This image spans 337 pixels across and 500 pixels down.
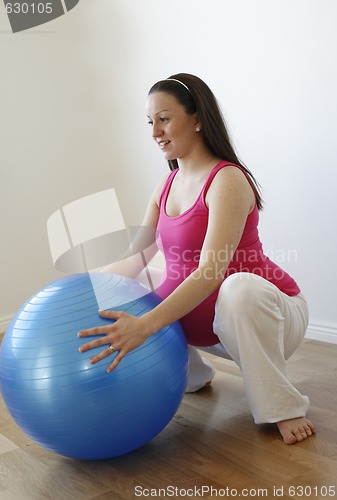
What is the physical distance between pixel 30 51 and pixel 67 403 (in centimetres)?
270

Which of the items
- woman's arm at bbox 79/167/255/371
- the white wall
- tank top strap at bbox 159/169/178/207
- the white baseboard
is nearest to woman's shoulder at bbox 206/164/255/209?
woman's arm at bbox 79/167/255/371

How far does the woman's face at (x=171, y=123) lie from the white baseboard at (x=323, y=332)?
3.71 ft

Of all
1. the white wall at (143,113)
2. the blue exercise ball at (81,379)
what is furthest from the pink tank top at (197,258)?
the white wall at (143,113)

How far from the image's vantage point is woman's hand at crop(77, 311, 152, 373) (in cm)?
156

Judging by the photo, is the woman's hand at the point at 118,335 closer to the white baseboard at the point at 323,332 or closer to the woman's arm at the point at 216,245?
the woman's arm at the point at 216,245

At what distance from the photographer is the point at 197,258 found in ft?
6.53

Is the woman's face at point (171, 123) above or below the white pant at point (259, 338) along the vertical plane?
above

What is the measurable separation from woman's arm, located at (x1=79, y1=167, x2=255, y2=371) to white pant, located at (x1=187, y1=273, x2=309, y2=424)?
0.25ft

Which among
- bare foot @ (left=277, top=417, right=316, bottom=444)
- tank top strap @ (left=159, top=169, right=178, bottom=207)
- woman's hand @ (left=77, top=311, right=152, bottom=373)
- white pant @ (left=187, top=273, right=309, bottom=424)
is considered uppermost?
tank top strap @ (left=159, top=169, right=178, bottom=207)

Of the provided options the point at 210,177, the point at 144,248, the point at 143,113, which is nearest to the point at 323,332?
the point at 144,248

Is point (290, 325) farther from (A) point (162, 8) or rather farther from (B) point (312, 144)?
(A) point (162, 8)

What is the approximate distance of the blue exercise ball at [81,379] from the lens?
157 cm

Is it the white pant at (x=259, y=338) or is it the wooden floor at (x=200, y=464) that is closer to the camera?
the wooden floor at (x=200, y=464)

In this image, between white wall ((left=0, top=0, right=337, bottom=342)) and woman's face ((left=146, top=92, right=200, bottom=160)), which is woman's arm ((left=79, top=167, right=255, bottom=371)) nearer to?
woman's face ((left=146, top=92, right=200, bottom=160))
